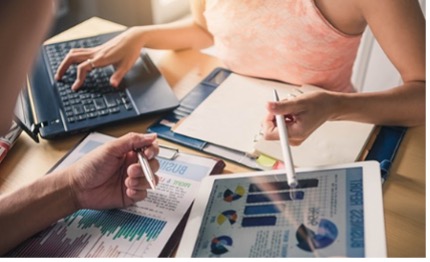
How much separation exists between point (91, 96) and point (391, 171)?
0.56 m

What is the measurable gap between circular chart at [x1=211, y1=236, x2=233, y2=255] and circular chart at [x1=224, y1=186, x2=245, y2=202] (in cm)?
7

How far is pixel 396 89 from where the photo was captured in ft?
2.69

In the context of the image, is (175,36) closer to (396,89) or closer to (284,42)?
(284,42)

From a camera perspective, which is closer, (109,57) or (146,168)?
(146,168)

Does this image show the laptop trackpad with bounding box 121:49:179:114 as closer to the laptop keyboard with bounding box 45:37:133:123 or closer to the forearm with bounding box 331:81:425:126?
the laptop keyboard with bounding box 45:37:133:123

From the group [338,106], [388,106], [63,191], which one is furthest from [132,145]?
[388,106]

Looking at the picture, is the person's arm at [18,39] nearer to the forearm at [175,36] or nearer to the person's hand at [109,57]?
the person's hand at [109,57]

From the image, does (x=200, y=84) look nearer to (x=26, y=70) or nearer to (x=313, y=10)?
(x=313, y=10)

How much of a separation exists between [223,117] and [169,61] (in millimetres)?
286

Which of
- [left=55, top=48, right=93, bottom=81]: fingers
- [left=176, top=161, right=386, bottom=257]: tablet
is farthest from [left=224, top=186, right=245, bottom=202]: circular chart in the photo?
[left=55, top=48, right=93, bottom=81]: fingers

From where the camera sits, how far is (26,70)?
50cm

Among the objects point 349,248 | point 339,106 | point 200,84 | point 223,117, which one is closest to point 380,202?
point 349,248

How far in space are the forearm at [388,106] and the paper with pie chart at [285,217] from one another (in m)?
0.17

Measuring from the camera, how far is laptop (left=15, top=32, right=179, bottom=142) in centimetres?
83
